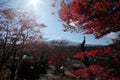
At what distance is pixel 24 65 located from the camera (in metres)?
31.1

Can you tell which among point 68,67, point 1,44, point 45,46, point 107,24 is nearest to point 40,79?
point 1,44

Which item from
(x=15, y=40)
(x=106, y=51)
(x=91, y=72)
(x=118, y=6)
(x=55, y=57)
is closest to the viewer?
(x=118, y=6)

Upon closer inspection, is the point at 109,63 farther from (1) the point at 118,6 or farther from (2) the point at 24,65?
(2) the point at 24,65

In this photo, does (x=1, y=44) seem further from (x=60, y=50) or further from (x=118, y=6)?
(x=60, y=50)

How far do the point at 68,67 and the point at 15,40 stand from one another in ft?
80.5

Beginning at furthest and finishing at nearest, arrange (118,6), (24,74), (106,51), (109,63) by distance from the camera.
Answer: (24,74) → (109,63) → (106,51) → (118,6)

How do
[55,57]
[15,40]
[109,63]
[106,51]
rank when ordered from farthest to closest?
1. [55,57]
2. [15,40]
3. [109,63]
4. [106,51]

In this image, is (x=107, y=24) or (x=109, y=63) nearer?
(x=107, y=24)

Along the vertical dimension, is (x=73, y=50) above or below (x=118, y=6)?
below

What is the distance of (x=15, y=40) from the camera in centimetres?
2203

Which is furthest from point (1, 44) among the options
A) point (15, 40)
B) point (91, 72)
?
point (91, 72)

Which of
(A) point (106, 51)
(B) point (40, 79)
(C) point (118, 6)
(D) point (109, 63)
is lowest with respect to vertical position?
(B) point (40, 79)

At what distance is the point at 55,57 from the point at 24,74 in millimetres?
14089

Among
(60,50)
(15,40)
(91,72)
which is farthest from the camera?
(60,50)
